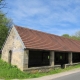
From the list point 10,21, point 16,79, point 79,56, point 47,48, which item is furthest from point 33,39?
point 10,21

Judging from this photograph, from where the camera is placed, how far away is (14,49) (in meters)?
21.2

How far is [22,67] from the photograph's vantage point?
61.3 feet

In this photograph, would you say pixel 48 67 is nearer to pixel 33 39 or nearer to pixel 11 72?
pixel 33 39

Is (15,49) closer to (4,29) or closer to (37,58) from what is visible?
(37,58)

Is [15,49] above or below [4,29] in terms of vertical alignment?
below

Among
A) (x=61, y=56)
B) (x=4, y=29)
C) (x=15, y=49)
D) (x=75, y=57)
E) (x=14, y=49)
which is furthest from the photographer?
(x=4, y=29)

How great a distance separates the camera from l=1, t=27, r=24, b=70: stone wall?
19594mm

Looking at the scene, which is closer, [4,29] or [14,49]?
[14,49]

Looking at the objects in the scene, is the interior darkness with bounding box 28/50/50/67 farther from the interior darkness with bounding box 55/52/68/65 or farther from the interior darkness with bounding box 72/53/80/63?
the interior darkness with bounding box 72/53/80/63

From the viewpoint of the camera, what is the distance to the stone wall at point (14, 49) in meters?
19.6

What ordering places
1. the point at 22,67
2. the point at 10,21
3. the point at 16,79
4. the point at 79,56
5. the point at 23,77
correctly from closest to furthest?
the point at 16,79 < the point at 23,77 < the point at 22,67 < the point at 79,56 < the point at 10,21

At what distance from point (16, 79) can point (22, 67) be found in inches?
121

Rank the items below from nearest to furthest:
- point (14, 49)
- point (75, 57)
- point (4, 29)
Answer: point (14, 49) < point (75, 57) < point (4, 29)

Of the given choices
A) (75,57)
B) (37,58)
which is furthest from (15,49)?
(75,57)
